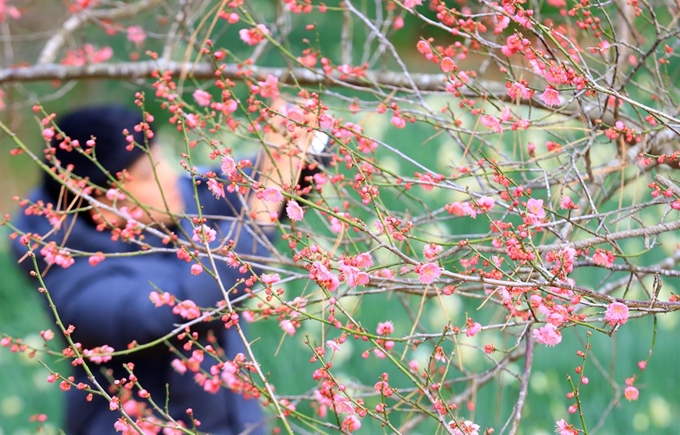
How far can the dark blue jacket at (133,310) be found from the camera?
1.87 meters

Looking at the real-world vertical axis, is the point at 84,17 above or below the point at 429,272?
below

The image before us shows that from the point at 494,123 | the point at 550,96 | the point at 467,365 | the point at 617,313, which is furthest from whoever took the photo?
the point at 467,365

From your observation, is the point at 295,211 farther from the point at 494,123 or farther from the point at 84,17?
the point at 84,17

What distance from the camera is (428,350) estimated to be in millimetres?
3049

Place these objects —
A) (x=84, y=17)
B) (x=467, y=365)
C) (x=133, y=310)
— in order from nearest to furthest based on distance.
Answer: (x=133, y=310), (x=84, y=17), (x=467, y=365)

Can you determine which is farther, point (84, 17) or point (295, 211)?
point (84, 17)

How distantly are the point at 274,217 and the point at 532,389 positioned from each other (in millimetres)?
1842

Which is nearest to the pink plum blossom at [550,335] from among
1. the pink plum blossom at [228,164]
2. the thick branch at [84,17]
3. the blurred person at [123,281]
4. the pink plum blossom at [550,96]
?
the pink plum blossom at [550,96]

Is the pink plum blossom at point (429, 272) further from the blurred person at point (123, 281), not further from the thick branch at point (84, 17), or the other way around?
the thick branch at point (84, 17)

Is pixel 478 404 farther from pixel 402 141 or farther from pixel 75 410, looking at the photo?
pixel 402 141

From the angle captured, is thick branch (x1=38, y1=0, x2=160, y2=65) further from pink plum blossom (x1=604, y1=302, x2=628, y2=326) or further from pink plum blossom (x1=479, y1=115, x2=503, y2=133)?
pink plum blossom (x1=604, y1=302, x2=628, y2=326)

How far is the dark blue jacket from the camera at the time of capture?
187 cm

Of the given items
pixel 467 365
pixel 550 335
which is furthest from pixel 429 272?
pixel 467 365

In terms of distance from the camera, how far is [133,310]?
1.85 meters
